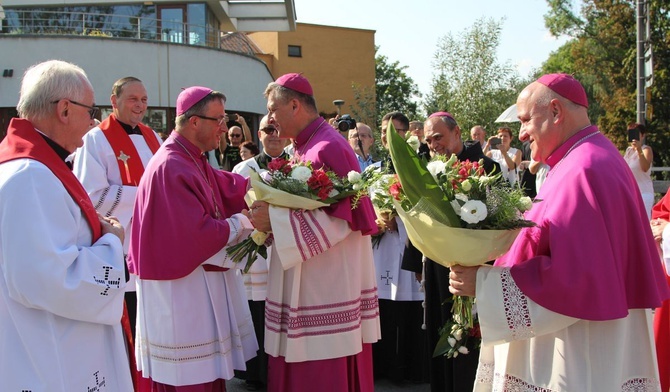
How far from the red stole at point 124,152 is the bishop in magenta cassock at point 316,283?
6.48 ft

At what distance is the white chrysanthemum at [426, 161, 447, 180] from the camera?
129 inches

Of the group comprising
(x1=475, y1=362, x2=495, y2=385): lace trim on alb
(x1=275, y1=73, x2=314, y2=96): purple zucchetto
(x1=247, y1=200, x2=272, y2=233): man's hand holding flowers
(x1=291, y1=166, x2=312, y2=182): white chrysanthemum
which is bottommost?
(x1=475, y1=362, x2=495, y2=385): lace trim on alb

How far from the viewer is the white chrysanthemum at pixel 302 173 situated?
3893mm

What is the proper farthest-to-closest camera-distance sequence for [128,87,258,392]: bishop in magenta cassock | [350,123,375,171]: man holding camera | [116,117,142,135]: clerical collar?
[350,123,375,171]: man holding camera < [116,117,142,135]: clerical collar < [128,87,258,392]: bishop in magenta cassock

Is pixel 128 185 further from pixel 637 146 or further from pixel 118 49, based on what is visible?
pixel 118 49

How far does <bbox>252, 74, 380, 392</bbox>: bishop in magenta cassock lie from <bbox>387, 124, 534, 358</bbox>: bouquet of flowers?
0.91 meters

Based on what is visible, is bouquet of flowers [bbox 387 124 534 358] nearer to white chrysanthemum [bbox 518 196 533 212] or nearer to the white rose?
white chrysanthemum [bbox 518 196 533 212]

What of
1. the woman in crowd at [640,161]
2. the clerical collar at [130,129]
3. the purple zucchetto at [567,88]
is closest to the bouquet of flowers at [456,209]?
the purple zucchetto at [567,88]

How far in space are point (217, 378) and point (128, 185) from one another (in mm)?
2244

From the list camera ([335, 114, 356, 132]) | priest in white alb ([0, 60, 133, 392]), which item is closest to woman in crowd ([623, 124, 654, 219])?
camera ([335, 114, 356, 132])

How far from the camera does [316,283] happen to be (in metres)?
4.21

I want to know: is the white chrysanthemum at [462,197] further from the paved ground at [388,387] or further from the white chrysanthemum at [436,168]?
the paved ground at [388,387]

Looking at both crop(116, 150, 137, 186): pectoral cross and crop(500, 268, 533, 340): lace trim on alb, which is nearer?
crop(500, 268, 533, 340): lace trim on alb

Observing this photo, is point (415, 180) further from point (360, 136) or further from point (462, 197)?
point (360, 136)
